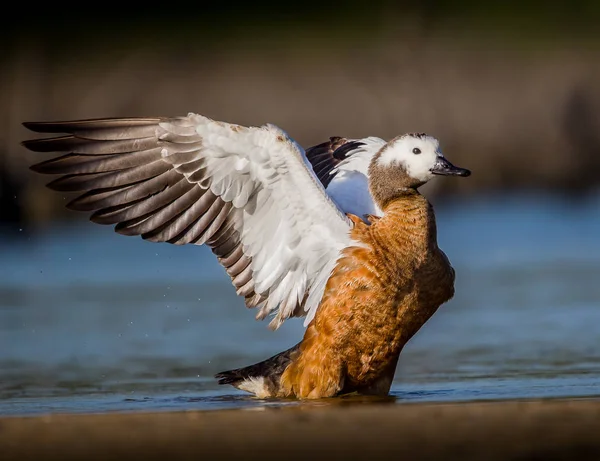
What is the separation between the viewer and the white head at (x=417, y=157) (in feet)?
29.6

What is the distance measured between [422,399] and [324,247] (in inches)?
51.9

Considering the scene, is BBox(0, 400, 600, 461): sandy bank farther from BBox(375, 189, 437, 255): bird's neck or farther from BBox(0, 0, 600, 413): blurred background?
BBox(375, 189, 437, 255): bird's neck

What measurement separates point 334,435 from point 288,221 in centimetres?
224

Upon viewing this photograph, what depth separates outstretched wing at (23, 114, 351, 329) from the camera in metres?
8.70

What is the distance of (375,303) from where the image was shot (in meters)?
8.77

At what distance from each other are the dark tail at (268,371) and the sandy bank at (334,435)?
2.05 metres

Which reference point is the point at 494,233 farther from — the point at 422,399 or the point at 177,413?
the point at 177,413

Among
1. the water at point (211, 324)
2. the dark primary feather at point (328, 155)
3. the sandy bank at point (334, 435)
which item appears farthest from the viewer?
the dark primary feather at point (328, 155)

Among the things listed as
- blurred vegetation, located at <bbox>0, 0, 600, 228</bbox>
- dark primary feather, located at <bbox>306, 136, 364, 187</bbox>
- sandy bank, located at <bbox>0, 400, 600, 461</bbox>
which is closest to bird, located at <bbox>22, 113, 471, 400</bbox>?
dark primary feather, located at <bbox>306, 136, 364, 187</bbox>

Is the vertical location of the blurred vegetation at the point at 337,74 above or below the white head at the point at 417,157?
above

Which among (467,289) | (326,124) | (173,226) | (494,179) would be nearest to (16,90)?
(326,124)

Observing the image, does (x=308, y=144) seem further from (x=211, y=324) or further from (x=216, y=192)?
(x=216, y=192)

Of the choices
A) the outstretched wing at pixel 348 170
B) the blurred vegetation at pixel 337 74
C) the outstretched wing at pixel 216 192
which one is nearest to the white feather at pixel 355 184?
the outstretched wing at pixel 348 170

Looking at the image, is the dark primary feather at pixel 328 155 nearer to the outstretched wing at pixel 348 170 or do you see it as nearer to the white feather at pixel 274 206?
the outstretched wing at pixel 348 170
